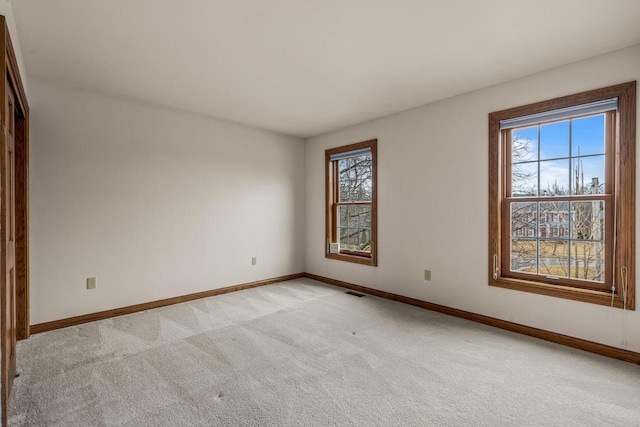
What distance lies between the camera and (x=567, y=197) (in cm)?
277

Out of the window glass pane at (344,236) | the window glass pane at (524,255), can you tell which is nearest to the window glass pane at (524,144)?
the window glass pane at (524,255)

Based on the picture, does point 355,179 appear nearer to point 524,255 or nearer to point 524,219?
point 524,219

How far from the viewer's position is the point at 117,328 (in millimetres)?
3023

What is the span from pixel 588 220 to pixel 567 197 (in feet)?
0.80

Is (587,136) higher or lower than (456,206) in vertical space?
higher

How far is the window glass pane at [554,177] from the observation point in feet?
9.18

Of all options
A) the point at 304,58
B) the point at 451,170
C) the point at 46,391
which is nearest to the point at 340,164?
the point at 451,170

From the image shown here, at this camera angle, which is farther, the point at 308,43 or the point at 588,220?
the point at 588,220

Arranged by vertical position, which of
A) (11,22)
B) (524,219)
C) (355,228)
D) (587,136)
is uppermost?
(11,22)

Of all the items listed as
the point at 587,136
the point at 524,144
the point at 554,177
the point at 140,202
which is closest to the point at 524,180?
the point at 554,177

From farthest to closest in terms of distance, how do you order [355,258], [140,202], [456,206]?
1. [355,258]
2. [140,202]
3. [456,206]

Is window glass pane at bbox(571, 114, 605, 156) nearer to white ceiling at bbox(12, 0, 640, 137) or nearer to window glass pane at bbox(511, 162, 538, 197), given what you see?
window glass pane at bbox(511, 162, 538, 197)

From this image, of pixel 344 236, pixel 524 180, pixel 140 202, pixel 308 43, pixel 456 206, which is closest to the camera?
pixel 308 43

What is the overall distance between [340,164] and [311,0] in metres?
3.11
